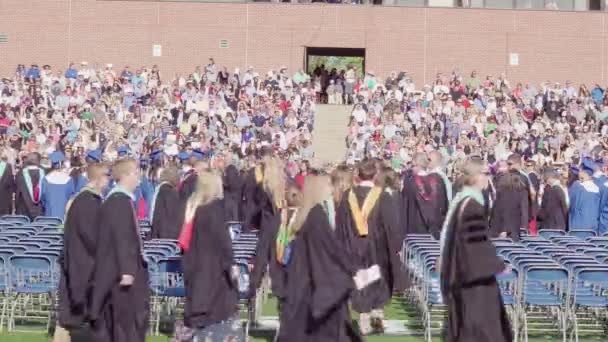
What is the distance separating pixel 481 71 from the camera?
143 ft

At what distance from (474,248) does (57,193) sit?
40.1 feet

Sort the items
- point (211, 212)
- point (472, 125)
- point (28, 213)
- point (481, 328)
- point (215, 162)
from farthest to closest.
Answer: point (472, 125) < point (28, 213) < point (215, 162) < point (211, 212) < point (481, 328)

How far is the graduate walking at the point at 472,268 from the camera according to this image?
1141 centimetres

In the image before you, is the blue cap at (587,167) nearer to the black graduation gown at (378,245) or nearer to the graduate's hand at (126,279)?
the black graduation gown at (378,245)

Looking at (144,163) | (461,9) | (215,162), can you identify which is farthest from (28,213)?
(461,9)

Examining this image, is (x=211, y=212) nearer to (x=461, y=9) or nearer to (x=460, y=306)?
(x=460, y=306)

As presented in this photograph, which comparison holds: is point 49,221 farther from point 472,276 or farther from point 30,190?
point 472,276

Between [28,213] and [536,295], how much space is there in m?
11.9

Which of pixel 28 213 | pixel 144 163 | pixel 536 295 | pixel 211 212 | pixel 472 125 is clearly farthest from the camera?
pixel 472 125

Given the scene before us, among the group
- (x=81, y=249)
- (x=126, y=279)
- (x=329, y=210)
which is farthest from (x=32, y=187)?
(x=329, y=210)

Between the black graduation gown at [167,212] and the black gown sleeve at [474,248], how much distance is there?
7.72 m

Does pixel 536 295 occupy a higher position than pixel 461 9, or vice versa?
pixel 461 9

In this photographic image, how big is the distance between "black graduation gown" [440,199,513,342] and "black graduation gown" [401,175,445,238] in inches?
365

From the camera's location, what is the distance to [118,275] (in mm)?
11859
